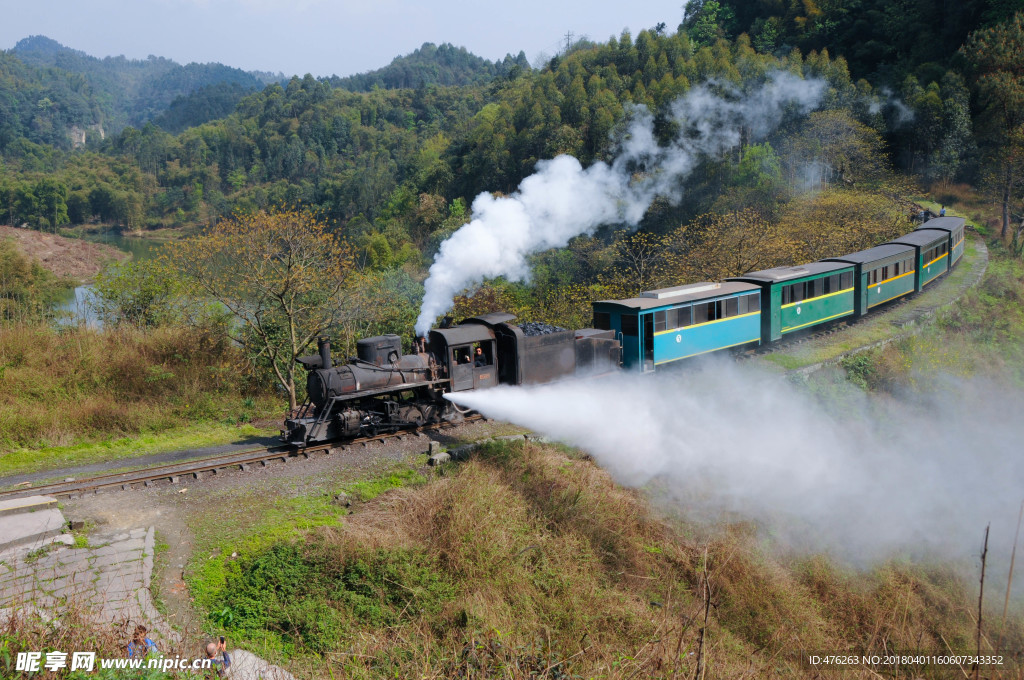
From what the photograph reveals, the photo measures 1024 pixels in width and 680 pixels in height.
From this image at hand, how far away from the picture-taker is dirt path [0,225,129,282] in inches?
1275

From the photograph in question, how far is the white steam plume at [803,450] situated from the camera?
42.1 feet

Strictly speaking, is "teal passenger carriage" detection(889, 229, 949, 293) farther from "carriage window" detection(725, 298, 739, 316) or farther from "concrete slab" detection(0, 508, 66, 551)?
"concrete slab" detection(0, 508, 66, 551)

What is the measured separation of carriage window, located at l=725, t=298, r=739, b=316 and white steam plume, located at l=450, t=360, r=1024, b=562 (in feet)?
5.02

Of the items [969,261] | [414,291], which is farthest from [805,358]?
[969,261]

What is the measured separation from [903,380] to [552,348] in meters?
11.0

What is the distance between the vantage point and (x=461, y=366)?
15.1m

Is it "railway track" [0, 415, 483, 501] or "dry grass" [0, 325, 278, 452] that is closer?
"railway track" [0, 415, 483, 501]

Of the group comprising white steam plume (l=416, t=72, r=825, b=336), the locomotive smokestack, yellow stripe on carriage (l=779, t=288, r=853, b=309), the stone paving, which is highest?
white steam plume (l=416, t=72, r=825, b=336)

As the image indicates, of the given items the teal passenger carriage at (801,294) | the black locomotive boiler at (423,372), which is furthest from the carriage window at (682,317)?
the teal passenger carriage at (801,294)

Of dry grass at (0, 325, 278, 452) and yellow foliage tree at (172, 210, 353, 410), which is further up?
yellow foliage tree at (172, 210, 353, 410)

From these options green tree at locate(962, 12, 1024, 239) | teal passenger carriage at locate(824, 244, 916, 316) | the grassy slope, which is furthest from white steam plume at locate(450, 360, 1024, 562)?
green tree at locate(962, 12, 1024, 239)

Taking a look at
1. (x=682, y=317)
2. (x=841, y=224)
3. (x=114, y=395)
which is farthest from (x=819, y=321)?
(x=114, y=395)

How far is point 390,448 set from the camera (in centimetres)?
1400

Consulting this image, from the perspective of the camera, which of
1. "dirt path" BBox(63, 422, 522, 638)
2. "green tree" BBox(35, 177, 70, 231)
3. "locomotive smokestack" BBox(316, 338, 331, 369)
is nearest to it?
"dirt path" BBox(63, 422, 522, 638)
